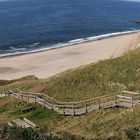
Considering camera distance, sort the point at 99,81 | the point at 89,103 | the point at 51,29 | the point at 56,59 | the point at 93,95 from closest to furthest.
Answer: the point at 89,103, the point at 93,95, the point at 99,81, the point at 56,59, the point at 51,29

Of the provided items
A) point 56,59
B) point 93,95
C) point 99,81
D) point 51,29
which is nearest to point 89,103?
point 93,95

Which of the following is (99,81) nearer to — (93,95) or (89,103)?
(93,95)

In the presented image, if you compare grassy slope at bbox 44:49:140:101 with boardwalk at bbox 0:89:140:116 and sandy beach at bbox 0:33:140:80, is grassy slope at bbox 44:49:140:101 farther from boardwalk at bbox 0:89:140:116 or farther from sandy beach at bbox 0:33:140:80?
sandy beach at bbox 0:33:140:80

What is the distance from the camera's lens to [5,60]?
280ft

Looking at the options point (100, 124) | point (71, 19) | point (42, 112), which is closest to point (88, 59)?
point (42, 112)

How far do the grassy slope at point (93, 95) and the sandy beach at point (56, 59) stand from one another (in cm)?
2561

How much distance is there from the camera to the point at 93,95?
35969 mm

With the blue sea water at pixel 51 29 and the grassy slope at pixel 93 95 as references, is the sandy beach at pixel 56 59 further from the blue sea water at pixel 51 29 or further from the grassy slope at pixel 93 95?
the grassy slope at pixel 93 95

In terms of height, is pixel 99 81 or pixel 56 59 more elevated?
pixel 99 81

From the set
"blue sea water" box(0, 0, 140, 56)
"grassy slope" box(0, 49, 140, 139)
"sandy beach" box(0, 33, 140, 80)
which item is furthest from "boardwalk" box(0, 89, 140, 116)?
"blue sea water" box(0, 0, 140, 56)

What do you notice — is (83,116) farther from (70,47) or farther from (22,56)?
(70,47)

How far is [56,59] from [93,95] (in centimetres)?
4871

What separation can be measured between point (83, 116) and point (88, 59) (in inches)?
2043

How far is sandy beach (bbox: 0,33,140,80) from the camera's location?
73438 millimetres
